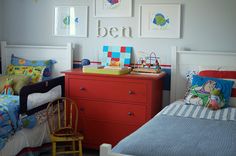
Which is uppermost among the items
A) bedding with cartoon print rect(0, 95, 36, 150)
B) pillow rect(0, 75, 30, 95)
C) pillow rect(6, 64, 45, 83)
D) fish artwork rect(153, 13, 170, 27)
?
fish artwork rect(153, 13, 170, 27)

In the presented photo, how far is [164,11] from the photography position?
143 inches

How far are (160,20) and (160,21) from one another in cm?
1

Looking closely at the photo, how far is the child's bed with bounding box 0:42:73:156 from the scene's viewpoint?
9.81 ft

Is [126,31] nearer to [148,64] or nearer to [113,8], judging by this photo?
[113,8]

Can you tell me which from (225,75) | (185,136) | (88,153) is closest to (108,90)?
(88,153)

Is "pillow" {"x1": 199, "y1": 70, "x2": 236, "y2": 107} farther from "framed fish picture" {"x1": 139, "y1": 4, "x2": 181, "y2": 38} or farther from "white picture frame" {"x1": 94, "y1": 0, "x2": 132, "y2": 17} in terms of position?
"white picture frame" {"x1": 94, "y1": 0, "x2": 132, "y2": 17}

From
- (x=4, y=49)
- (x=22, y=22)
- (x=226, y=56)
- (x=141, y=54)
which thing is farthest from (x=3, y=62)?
(x=226, y=56)

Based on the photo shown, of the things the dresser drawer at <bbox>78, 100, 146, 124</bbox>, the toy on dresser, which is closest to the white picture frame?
the toy on dresser

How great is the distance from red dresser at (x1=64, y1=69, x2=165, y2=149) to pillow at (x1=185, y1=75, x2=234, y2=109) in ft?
1.27

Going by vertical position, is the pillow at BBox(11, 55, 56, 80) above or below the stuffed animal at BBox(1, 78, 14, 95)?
above

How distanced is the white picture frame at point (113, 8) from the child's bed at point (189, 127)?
68cm

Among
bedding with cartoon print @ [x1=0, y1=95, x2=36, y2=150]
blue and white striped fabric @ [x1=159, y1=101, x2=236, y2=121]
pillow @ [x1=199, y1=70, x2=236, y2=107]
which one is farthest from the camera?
pillow @ [x1=199, y1=70, x2=236, y2=107]

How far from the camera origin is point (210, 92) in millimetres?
3059

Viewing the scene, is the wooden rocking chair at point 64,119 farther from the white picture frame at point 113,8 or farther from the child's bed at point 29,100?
the white picture frame at point 113,8
